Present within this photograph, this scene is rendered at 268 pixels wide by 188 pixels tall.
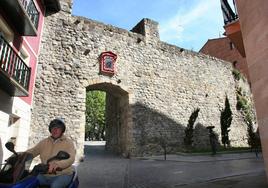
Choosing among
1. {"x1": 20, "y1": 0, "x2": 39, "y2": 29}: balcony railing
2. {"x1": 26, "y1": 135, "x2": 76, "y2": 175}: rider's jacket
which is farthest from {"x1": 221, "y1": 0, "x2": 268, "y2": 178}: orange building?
{"x1": 20, "y1": 0, "x2": 39, "y2": 29}: balcony railing

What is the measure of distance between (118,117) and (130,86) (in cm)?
233

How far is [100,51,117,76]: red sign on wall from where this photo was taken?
1105 centimetres

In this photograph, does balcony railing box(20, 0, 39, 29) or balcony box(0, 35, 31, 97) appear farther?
balcony railing box(20, 0, 39, 29)

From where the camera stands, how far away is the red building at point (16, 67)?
584 centimetres

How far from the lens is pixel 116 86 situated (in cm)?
1147

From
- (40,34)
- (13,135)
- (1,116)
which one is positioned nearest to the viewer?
(1,116)

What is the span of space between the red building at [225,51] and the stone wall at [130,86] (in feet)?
32.5

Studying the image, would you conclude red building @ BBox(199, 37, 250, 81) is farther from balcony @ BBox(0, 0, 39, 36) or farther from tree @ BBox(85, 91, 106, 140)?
balcony @ BBox(0, 0, 39, 36)

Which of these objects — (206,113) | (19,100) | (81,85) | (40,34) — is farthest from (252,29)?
(206,113)

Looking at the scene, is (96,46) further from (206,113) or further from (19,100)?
(206,113)

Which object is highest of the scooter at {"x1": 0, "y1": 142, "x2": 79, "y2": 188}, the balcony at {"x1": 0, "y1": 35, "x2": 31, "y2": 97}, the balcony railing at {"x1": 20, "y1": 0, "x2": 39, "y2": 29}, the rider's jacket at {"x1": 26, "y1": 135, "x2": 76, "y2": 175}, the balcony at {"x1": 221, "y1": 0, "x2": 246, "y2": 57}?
the balcony railing at {"x1": 20, "y1": 0, "x2": 39, "y2": 29}

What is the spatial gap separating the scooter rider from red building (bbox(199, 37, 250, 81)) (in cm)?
2451

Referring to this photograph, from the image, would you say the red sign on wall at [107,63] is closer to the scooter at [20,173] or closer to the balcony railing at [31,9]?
the balcony railing at [31,9]

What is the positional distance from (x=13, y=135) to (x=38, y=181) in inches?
224
